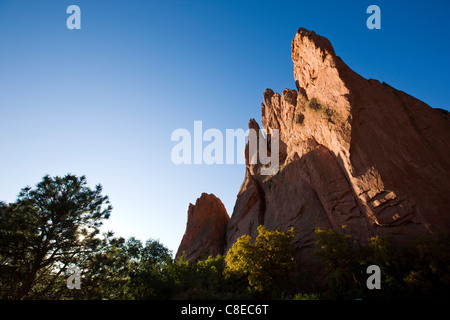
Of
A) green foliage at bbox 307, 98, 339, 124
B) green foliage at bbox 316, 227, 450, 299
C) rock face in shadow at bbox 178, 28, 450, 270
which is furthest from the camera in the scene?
green foliage at bbox 307, 98, 339, 124

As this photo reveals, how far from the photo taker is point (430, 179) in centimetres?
2222

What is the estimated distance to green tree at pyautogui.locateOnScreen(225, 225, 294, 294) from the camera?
2419 cm

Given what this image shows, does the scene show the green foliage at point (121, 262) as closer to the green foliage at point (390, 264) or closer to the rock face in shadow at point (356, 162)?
the green foliage at point (390, 264)

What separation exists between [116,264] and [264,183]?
3093 cm

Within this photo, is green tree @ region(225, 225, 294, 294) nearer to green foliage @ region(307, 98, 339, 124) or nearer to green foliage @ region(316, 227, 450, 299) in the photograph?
green foliage @ region(316, 227, 450, 299)

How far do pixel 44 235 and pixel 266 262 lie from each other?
22084mm

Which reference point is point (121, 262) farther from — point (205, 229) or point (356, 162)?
point (205, 229)

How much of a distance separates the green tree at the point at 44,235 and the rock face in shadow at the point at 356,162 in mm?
24981

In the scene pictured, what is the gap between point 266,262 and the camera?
82.9 feet

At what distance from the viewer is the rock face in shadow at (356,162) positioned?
22.0m

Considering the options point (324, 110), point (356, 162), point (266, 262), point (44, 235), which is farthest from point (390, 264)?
point (44, 235)

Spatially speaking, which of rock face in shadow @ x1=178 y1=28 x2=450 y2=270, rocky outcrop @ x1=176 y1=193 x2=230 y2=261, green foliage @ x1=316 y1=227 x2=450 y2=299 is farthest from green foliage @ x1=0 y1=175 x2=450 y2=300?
rocky outcrop @ x1=176 y1=193 x2=230 y2=261

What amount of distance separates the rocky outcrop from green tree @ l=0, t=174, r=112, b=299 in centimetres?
2697
